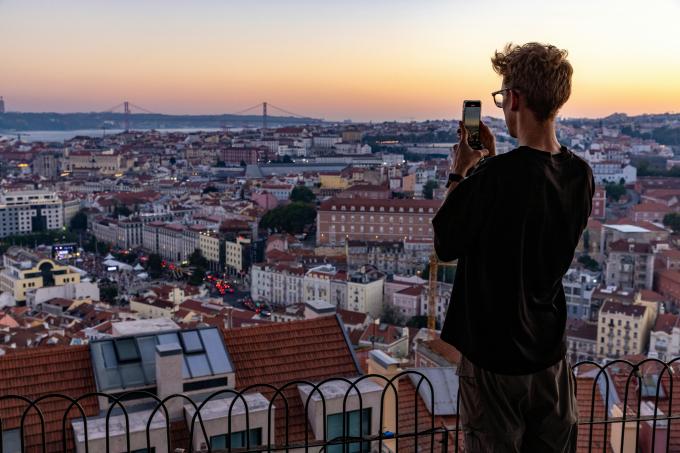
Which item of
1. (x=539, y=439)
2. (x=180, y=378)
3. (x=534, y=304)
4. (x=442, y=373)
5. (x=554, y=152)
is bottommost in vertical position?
(x=442, y=373)

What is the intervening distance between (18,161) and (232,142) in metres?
12.0

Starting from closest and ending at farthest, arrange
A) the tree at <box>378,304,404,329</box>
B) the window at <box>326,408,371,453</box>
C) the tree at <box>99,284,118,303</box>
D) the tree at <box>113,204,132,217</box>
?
the window at <box>326,408,371,453</box> < the tree at <box>378,304,404,329</box> < the tree at <box>99,284,118,303</box> < the tree at <box>113,204,132,217</box>

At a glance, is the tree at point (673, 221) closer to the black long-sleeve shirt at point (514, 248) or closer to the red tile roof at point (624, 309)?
the red tile roof at point (624, 309)

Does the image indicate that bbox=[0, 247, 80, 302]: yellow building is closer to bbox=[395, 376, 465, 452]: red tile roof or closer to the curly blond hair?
bbox=[395, 376, 465, 452]: red tile roof

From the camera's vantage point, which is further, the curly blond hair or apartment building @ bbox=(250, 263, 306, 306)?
apartment building @ bbox=(250, 263, 306, 306)

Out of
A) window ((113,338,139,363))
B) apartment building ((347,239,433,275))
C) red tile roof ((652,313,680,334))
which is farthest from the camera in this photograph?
apartment building ((347,239,433,275))

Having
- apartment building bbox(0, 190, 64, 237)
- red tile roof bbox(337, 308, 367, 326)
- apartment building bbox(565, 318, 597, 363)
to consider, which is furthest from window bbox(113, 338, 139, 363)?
apartment building bbox(0, 190, 64, 237)

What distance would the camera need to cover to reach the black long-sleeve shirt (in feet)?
2.27

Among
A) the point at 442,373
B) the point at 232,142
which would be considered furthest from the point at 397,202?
the point at 232,142

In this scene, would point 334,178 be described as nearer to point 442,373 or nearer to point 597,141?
point 597,141

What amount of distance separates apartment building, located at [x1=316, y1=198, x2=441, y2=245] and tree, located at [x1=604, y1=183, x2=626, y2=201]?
7037 millimetres

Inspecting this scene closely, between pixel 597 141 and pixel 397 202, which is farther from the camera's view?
pixel 597 141

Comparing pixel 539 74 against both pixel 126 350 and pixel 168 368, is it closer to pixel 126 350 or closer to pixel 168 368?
pixel 168 368

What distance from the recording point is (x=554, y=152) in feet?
2.39
